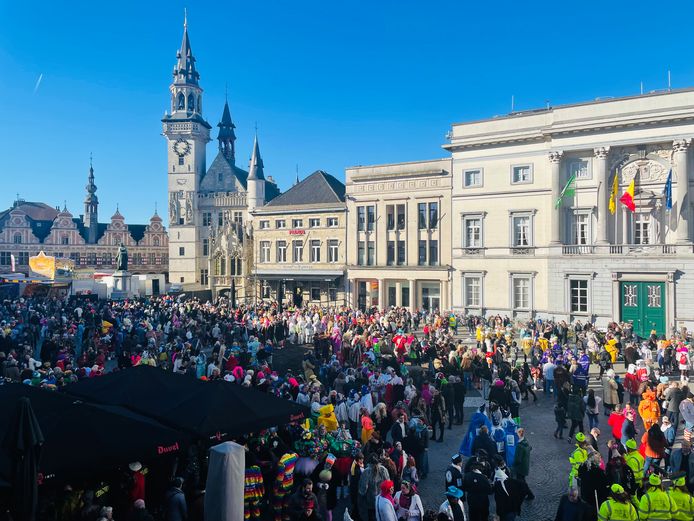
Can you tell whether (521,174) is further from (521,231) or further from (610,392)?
(610,392)

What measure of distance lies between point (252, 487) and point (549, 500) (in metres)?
6.18

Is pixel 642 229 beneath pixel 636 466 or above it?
above

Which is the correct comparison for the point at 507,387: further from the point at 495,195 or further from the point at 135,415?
the point at 495,195

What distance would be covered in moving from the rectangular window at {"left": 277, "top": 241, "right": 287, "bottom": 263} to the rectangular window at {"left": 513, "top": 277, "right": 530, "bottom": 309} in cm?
2165

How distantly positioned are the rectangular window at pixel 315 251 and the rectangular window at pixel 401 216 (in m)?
8.32

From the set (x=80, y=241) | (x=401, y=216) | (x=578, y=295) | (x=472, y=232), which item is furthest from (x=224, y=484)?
(x=80, y=241)

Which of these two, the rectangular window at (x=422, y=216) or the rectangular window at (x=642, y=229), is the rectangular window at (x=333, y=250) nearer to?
the rectangular window at (x=422, y=216)

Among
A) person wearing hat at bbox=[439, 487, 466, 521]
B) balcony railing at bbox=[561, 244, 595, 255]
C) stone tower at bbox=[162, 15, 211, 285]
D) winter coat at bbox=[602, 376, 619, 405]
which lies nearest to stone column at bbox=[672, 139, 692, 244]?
balcony railing at bbox=[561, 244, 595, 255]

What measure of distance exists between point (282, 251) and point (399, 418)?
37.0 metres

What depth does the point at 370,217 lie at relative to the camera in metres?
42.2

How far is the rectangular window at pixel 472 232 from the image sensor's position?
36.1 m

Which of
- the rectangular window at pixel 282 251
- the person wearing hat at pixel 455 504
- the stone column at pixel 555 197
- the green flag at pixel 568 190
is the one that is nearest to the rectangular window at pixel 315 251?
the rectangular window at pixel 282 251

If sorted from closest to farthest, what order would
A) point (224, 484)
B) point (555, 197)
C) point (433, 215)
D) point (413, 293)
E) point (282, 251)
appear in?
point (224, 484) < point (555, 197) < point (433, 215) < point (413, 293) < point (282, 251)

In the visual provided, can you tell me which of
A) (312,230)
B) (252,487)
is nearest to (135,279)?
(312,230)
